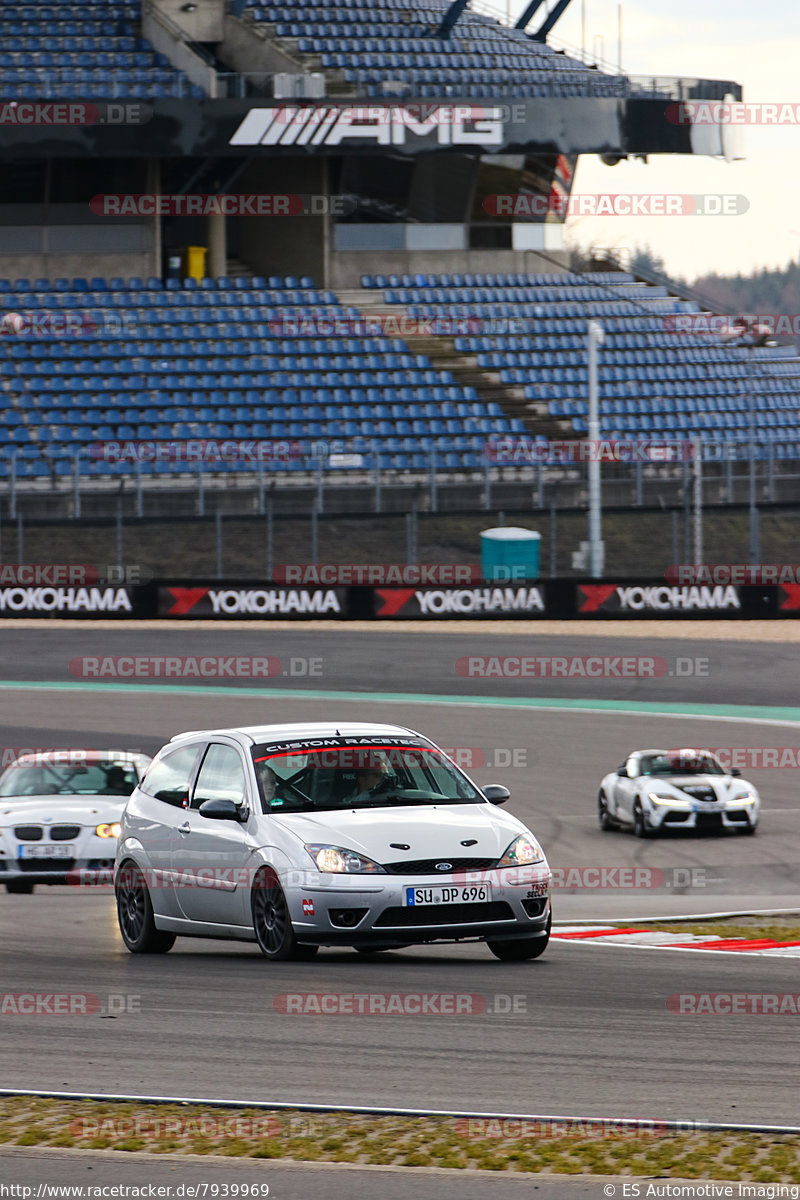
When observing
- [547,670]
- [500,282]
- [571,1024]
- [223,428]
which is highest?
[500,282]

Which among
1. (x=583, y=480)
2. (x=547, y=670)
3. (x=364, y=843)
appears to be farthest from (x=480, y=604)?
(x=364, y=843)

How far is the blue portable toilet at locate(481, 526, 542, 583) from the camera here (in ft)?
103

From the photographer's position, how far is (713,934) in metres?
11.4

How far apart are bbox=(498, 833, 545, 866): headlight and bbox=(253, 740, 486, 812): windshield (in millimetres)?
575

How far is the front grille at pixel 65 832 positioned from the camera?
49.0 ft

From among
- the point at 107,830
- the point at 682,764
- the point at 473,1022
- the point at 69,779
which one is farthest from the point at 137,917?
the point at 682,764

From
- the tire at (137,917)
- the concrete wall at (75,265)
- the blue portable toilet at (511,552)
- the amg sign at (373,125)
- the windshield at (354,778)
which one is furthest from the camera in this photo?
the concrete wall at (75,265)

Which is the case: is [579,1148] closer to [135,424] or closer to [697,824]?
[697,824]

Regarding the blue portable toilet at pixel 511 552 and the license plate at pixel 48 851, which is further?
the blue portable toilet at pixel 511 552

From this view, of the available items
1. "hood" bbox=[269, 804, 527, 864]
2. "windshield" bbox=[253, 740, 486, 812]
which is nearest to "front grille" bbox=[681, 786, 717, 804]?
"windshield" bbox=[253, 740, 486, 812]

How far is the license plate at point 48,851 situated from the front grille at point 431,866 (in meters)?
6.98

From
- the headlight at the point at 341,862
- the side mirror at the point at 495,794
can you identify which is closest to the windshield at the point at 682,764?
the side mirror at the point at 495,794

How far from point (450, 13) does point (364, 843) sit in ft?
131

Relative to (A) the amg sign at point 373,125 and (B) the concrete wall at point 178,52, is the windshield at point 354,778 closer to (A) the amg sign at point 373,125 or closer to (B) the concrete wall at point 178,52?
(A) the amg sign at point 373,125
